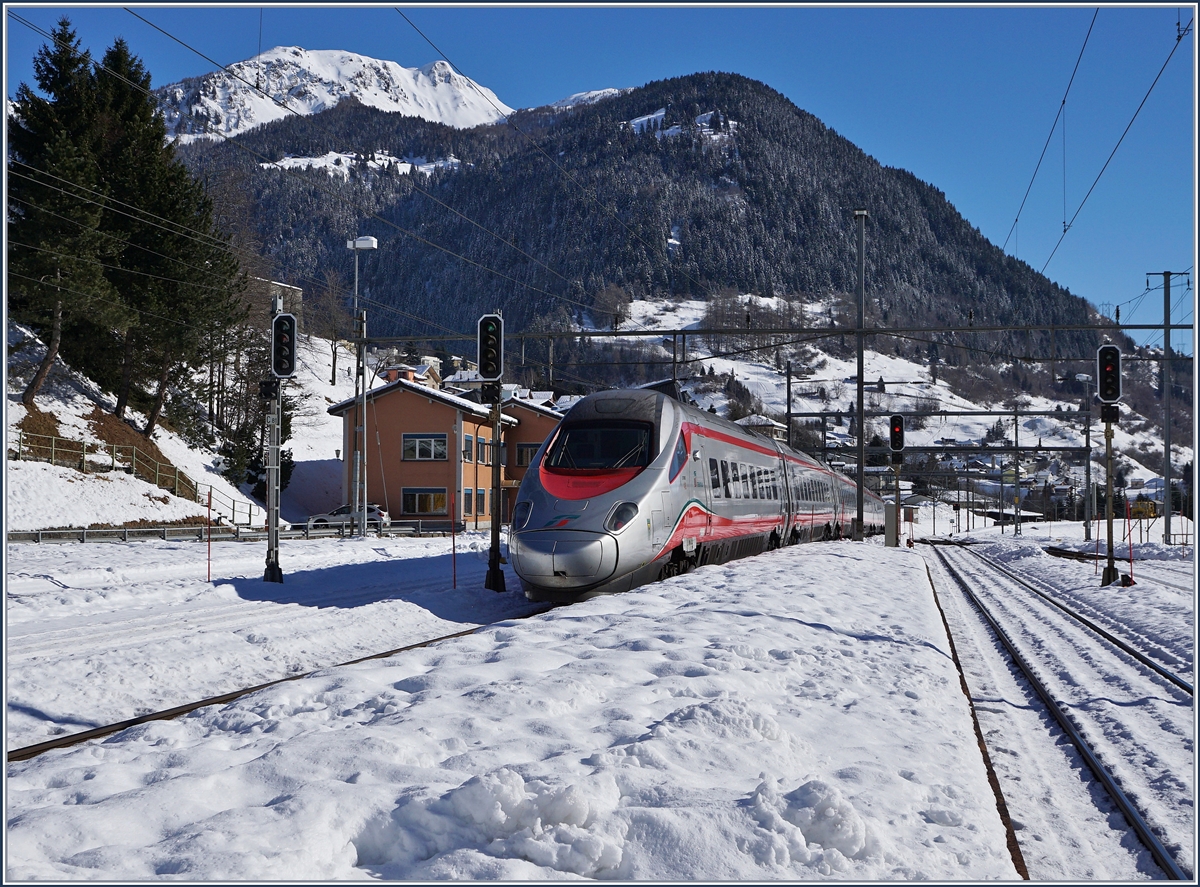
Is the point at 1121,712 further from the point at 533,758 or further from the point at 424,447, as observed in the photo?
the point at 424,447

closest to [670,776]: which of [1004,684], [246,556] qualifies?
[1004,684]

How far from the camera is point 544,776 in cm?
518

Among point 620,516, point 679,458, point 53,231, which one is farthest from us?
point 53,231

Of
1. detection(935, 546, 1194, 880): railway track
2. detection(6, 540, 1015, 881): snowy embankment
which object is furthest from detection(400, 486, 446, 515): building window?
detection(6, 540, 1015, 881): snowy embankment

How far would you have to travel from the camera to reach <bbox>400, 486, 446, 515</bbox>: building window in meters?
50.6

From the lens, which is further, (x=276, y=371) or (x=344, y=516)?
(x=344, y=516)

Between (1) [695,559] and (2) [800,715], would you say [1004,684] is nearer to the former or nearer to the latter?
(2) [800,715]

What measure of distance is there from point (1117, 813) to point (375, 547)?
22.7 metres

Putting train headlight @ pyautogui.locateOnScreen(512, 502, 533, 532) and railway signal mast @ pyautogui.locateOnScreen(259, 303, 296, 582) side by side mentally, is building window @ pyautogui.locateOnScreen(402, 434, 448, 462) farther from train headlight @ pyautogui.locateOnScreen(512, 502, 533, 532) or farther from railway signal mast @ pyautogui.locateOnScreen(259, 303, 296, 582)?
train headlight @ pyautogui.locateOnScreen(512, 502, 533, 532)

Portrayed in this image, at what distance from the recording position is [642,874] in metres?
4.21

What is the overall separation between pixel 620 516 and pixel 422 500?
125 feet

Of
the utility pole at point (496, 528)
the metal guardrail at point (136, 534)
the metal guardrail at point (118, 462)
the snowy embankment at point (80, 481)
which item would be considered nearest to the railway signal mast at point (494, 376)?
the utility pole at point (496, 528)

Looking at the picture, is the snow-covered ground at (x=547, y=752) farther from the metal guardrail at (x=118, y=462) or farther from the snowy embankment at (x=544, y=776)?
the metal guardrail at (x=118, y=462)

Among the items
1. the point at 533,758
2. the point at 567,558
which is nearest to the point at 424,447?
the point at 567,558
